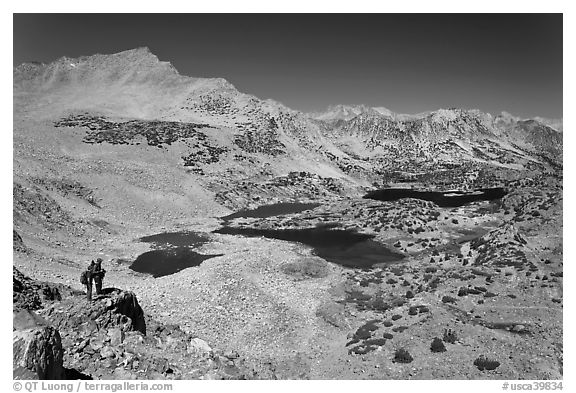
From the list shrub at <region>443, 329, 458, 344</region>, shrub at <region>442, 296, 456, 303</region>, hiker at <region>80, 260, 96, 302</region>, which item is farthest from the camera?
shrub at <region>442, 296, 456, 303</region>

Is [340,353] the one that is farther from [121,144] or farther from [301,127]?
[301,127]

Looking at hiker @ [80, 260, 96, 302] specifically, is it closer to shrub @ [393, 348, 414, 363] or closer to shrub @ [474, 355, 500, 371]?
shrub @ [393, 348, 414, 363]

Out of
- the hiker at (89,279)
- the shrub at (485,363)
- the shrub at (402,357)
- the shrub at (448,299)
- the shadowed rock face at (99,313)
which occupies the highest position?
the hiker at (89,279)

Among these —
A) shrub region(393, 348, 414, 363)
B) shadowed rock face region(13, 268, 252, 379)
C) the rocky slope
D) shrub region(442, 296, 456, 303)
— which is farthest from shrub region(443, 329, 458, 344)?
shadowed rock face region(13, 268, 252, 379)

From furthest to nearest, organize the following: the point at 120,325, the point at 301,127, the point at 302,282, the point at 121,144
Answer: the point at 301,127 → the point at 121,144 → the point at 302,282 → the point at 120,325

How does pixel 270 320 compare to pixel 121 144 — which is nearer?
pixel 270 320

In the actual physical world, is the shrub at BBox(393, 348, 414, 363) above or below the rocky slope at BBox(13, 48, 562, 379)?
below

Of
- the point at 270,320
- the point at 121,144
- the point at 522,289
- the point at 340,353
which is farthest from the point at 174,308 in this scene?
the point at 121,144

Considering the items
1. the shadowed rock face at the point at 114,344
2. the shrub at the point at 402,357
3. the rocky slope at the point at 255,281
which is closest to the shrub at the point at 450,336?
the rocky slope at the point at 255,281

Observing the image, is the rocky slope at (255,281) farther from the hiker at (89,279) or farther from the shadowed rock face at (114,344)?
the hiker at (89,279)
